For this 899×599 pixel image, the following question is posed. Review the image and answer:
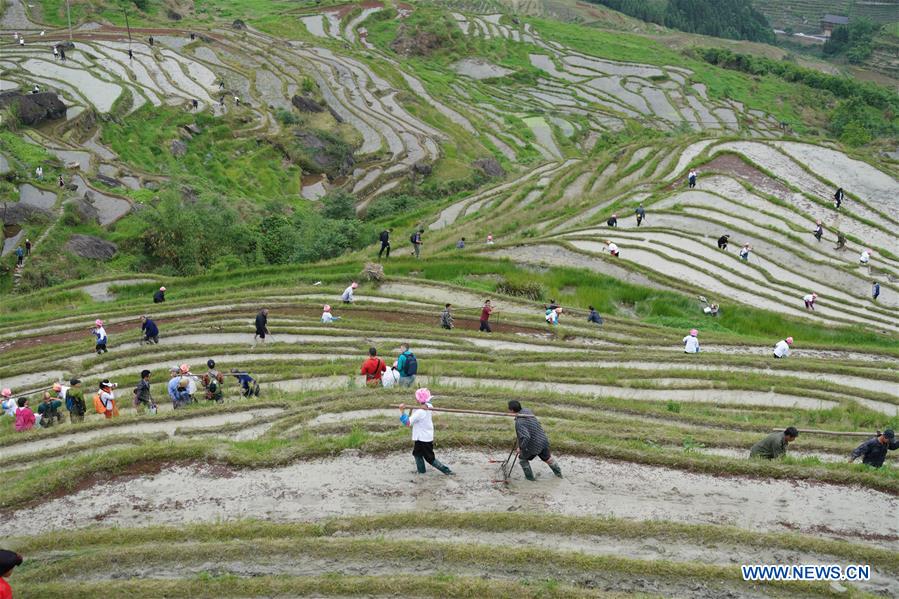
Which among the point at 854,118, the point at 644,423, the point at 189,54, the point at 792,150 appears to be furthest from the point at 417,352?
the point at 854,118

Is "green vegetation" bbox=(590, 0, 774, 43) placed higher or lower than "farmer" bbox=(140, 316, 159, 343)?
higher

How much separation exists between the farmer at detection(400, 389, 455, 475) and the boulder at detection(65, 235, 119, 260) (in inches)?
1574

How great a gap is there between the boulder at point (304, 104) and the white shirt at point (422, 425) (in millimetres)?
75591

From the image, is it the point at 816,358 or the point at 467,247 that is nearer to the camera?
the point at 816,358

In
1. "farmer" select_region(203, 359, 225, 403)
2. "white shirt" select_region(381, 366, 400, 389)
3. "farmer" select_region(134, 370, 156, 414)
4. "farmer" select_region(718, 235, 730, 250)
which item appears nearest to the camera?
"white shirt" select_region(381, 366, 400, 389)

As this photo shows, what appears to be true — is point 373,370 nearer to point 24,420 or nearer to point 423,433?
point 423,433

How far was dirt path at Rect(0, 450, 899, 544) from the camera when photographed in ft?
50.8

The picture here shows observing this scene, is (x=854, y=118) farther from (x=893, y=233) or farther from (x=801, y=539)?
(x=801, y=539)

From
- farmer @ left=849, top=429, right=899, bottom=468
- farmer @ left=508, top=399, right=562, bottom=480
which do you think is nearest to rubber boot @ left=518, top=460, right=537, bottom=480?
farmer @ left=508, top=399, right=562, bottom=480

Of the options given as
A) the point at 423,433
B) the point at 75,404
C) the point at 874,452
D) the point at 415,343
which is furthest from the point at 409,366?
the point at 874,452

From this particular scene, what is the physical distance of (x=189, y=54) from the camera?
97938 millimetres

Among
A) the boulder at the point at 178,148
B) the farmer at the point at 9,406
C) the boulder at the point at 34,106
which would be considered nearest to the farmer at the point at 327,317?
the farmer at the point at 9,406

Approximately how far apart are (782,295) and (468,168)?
44.1m

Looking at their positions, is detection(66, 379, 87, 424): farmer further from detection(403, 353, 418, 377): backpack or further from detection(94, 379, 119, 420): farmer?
detection(403, 353, 418, 377): backpack
